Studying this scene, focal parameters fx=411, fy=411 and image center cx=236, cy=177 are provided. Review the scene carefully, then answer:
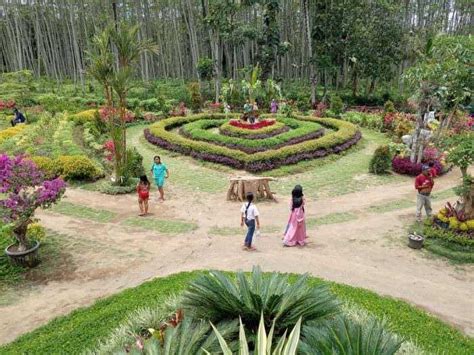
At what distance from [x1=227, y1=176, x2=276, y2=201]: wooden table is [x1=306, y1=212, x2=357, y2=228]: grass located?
1705 millimetres

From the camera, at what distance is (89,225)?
9.29 metres

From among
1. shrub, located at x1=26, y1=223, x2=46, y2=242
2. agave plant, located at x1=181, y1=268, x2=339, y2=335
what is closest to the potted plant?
shrub, located at x1=26, y1=223, x2=46, y2=242

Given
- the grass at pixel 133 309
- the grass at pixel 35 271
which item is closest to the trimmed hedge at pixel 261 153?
the grass at pixel 35 271

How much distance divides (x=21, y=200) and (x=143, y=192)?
9.23 ft

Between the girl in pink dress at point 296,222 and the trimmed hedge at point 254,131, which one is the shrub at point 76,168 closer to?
the trimmed hedge at point 254,131

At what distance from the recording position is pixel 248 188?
10781 millimetres

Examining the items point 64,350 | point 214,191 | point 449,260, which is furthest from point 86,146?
point 449,260

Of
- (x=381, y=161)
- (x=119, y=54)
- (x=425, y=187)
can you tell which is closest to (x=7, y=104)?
(x=119, y=54)

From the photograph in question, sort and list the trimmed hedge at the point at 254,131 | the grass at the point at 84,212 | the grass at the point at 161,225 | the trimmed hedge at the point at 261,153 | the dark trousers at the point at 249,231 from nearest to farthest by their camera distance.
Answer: the dark trousers at the point at 249,231, the grass at the point at 161,225, the grass at the point at 84,212, the trimmed hedge at the point at 261,153, the trimmed hedge at the point at 254,131

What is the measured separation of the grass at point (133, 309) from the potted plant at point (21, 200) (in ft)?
7.28

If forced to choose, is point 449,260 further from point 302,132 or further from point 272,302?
point 302,132

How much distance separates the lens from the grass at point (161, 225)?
8.98 meters

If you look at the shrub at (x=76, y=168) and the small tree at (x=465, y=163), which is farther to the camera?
the shrub at (x=76, y=168)

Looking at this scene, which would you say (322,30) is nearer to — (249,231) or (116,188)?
(116,188)
